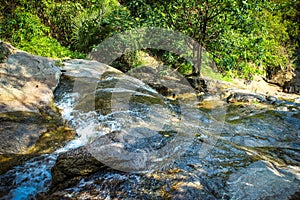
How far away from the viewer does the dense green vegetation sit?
6715mm

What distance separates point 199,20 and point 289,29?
12124 mm

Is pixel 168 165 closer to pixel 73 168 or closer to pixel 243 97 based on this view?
pixel 73 168

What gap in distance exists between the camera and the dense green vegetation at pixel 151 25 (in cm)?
671

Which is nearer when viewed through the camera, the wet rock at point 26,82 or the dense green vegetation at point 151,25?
the wet rock at point 26,82

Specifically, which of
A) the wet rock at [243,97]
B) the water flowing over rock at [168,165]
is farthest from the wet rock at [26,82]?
the wet rock at [243,97]

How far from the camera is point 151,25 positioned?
6.59 meters

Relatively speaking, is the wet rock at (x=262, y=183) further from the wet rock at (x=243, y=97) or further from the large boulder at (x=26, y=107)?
the wet rock at (x=243, y=97)

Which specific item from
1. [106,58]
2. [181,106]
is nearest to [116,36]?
[106,58]

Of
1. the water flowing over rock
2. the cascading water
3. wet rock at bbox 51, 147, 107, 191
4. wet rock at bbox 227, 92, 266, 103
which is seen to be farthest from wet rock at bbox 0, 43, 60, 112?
wet rock at bbox 227, 92, 266, 103

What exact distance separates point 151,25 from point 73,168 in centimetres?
489

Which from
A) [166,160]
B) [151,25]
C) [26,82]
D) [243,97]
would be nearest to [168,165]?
[166,160]

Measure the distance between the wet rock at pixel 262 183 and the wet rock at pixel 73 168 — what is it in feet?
5.41

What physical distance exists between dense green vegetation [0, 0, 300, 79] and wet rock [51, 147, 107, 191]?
15.1ft

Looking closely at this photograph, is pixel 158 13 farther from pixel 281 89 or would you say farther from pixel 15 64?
pixel 281 89
